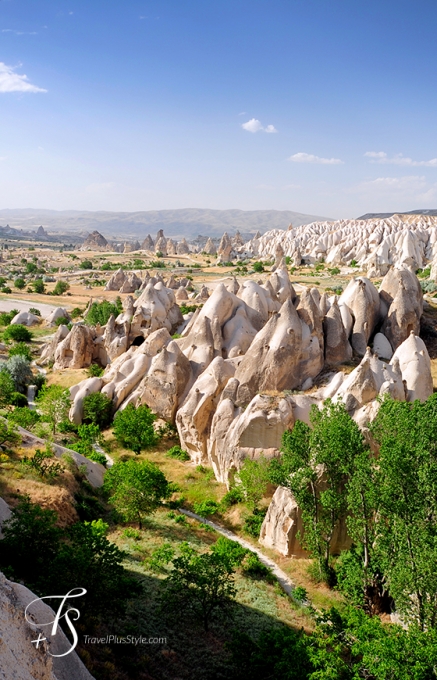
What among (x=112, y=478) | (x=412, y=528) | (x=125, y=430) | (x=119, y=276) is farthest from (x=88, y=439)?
(x=119, y=276)

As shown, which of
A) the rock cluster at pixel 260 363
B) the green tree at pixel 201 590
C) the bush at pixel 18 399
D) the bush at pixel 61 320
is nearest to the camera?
the green tree at pixel 201 590

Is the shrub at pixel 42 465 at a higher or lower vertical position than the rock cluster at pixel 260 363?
lower

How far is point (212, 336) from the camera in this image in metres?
32.5

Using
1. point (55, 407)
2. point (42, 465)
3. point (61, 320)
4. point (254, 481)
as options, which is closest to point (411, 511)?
point (254, 481)

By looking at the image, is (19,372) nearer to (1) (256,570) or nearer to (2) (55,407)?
(2) (55,407)

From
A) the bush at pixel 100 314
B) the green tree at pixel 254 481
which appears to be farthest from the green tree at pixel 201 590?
the bush at pixel 100 314

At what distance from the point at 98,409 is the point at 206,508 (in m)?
11.9

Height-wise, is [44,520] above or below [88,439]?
above

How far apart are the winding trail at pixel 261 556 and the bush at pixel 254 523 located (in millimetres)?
450

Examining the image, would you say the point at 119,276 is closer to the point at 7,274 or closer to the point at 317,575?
the point at 7,274

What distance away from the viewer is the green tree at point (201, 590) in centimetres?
1374

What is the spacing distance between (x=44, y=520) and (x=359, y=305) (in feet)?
85.4

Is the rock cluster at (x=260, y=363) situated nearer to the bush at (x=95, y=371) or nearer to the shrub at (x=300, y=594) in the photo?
the bush at (x=95, y=371)

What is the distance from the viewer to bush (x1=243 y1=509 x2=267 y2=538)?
19.9m
